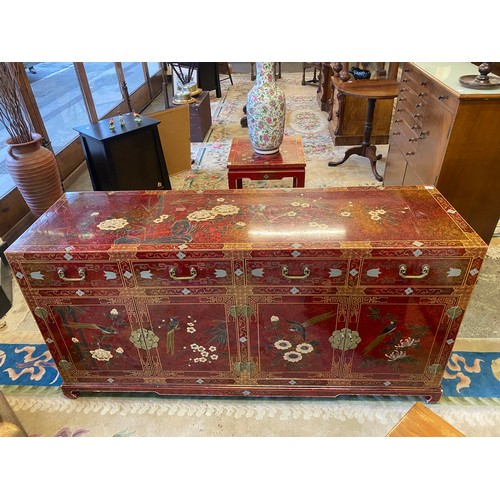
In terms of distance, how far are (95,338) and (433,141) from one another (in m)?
2.02

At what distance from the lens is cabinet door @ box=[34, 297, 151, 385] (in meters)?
1.50

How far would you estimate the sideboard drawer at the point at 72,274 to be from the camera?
1.40 metres

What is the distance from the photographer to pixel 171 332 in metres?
1.54

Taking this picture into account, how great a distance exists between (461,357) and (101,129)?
271 centimetres

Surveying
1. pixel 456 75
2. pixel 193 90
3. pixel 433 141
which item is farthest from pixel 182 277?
pixel 193 90

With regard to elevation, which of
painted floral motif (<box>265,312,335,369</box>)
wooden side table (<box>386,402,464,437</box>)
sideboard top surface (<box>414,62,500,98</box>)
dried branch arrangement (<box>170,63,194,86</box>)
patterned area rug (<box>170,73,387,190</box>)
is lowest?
patterned area rug (<box>170,73,387,190</box>)

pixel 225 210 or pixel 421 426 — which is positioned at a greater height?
pixel 225 210

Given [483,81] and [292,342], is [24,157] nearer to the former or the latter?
[292,342]

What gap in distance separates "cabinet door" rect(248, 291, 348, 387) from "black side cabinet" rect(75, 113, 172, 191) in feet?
5.91

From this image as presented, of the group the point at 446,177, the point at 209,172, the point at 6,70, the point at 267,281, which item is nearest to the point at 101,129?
the point at 6,70

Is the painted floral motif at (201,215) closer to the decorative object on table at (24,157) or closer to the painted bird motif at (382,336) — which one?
the painted bird motif at (382,336)

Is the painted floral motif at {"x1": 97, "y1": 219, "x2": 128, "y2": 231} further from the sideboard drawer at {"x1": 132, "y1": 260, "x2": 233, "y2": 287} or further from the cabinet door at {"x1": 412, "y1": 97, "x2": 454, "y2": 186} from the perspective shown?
the cabinet door at {"x1": 412, "y1": 97, "x2": 454, "y2": 186}

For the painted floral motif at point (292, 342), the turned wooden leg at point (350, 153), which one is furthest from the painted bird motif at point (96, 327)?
the turned wooden leg at point (350, 153)

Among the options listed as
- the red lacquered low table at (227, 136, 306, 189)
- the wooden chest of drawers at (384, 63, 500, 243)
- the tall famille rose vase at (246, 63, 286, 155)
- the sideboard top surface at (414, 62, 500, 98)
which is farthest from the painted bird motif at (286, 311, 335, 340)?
the tall famille rose vase at (246, 63, 286, 155)
